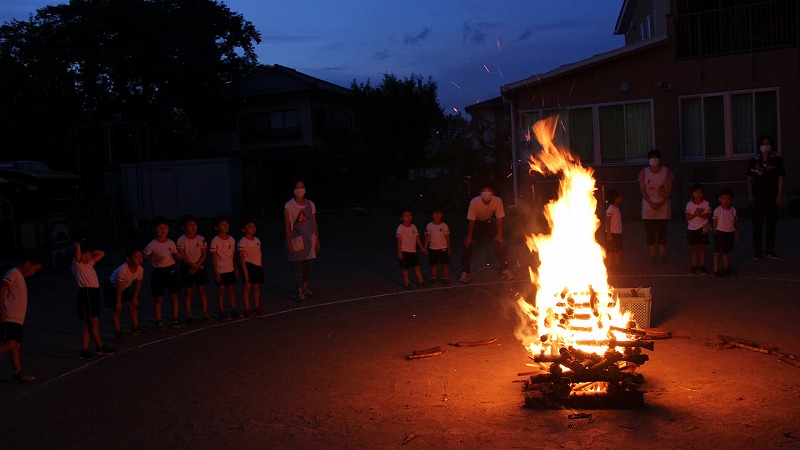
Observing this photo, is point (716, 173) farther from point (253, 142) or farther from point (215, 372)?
point (253, 142)

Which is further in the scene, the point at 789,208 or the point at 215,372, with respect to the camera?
the point at 789,208

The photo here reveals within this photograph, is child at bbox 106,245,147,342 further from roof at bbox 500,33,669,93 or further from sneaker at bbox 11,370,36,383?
roof at bbox 500,33,669,93

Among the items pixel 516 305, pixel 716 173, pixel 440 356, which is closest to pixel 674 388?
pixel 440 356

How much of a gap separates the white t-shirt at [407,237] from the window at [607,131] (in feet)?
33.9

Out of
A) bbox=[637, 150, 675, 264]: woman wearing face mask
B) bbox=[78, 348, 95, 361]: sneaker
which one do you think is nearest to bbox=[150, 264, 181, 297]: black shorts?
bbox=[78, 348, 95, 361]: sneaker

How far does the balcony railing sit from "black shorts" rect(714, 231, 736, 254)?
427 inches

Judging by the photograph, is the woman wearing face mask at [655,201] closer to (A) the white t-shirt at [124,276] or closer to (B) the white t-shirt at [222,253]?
(B) the white t-shirt at [222,253]

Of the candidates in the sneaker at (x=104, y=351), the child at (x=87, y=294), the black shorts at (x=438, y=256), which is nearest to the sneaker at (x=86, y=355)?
the child at (x=87, y=294)

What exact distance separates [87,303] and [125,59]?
34468 millimetres

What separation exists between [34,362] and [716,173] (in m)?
18.1

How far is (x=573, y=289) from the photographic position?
7.26 metres

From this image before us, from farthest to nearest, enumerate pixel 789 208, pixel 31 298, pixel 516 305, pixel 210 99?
1. pixel 210 99
2. pixel 789 208
3. pixel 31 298
4. pixel 516 305

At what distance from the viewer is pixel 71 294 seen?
46.5ft

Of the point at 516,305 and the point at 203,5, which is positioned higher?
the point at 203,5
